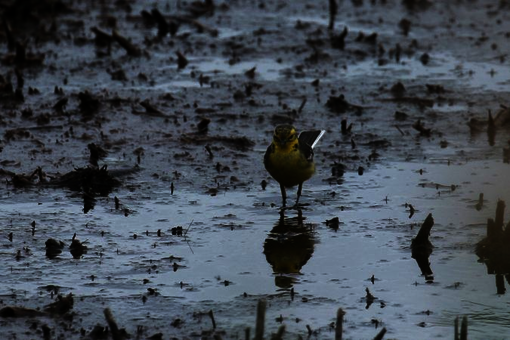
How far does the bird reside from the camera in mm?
11992

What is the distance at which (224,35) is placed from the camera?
66.6 feet

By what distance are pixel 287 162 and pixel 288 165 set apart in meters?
0.03

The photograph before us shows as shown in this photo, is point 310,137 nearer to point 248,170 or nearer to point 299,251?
point 248,170

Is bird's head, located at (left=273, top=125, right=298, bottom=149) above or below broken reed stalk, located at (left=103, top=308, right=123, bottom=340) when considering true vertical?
above

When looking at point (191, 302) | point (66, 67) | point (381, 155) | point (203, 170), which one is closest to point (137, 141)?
point (203, 170)

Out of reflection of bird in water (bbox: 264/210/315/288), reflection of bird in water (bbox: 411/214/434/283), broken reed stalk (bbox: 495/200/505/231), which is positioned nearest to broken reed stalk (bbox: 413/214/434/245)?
reflection of bird in water (bbox: 411/214/434/283)

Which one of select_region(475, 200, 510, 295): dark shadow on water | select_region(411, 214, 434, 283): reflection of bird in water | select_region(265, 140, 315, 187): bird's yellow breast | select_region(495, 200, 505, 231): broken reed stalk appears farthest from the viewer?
select_region(265, 140, 315, 187): bird's yellow breast

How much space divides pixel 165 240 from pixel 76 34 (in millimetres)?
10217

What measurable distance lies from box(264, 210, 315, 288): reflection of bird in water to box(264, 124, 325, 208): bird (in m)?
0.45

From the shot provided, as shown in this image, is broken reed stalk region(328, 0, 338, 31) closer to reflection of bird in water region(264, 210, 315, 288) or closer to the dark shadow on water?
reflection of bird in water region(264, 210, 315, 288)

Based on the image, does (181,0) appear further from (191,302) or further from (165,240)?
(191,302)

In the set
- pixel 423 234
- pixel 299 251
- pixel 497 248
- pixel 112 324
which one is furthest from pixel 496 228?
pixel 112 324

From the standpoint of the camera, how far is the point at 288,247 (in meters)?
10.7

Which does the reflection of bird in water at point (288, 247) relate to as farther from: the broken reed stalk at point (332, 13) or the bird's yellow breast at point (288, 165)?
the broken reed stalk at point (332, 13)
